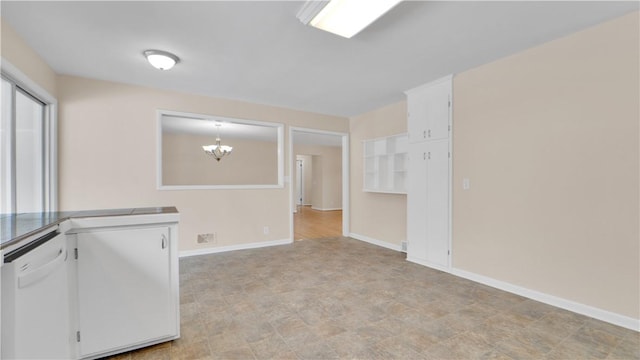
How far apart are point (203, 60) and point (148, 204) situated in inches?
82.8

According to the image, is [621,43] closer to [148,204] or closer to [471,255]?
[471,255]

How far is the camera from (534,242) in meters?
2.72

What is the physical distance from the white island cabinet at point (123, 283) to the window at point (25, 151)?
1.56 meters

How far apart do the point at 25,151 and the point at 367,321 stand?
12.2ft

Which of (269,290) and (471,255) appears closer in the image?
(269,290)

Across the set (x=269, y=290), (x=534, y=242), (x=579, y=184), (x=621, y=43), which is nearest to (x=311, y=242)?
(x=269, y=290)

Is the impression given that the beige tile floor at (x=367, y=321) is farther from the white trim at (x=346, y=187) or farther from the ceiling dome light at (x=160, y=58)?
the ceiling dome light at (x=160, y=58)

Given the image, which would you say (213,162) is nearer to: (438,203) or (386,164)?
(386,164)

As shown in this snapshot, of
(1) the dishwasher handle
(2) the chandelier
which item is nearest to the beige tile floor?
(1) the dishwasher handle

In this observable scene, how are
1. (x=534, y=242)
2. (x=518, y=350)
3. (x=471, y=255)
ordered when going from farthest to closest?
(x=471, y=255)
(x=534, y=242)
(x=518, y=350)

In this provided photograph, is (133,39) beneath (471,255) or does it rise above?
above

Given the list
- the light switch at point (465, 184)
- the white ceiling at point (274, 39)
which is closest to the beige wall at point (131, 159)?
the white ceiling at point (274, 39)

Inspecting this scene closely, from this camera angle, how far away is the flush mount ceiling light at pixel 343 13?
1.92 meters

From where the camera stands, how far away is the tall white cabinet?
3482 mm
